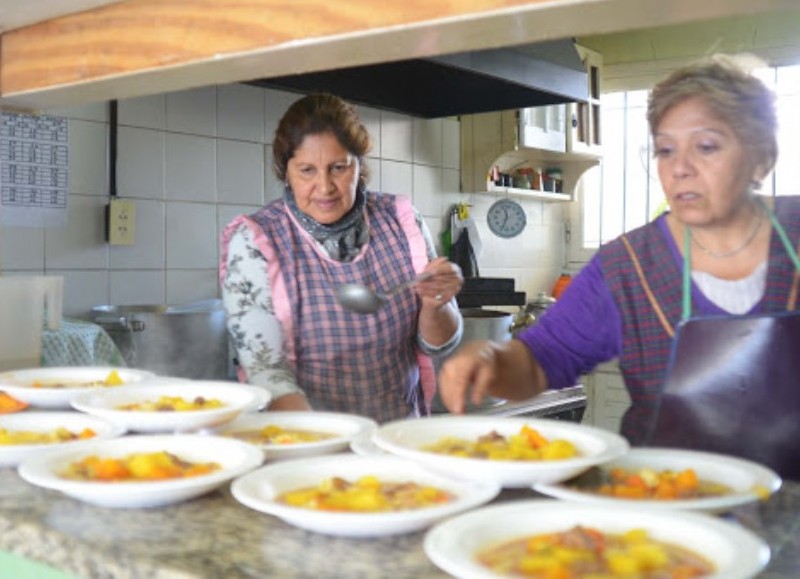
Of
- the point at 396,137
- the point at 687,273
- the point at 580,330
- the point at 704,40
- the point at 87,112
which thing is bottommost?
the point at 580,330

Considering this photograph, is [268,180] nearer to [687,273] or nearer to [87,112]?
[87,112]

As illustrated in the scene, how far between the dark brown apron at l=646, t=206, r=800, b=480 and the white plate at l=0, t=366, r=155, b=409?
3.09 feet

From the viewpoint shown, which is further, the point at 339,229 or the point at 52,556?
the point at 339,229

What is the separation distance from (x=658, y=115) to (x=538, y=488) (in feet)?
2.71

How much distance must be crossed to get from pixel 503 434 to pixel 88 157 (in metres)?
1.97

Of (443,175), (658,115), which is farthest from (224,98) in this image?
(658,115)

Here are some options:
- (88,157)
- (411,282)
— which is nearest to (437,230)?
(88,157)

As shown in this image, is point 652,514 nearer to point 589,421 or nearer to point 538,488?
point 538,488

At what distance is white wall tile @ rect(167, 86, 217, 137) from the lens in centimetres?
294

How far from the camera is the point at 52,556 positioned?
91 cm

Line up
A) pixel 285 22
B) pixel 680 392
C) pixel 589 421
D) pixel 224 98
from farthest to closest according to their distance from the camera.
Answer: pixel 589 421 < pixel 224 98 < pixel 680 392 < pixel 285 22

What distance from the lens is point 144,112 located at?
285 centimetres

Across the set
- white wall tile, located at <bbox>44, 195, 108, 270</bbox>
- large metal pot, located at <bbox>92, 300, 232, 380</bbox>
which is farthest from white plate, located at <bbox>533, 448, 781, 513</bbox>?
white wall tile, located at <bbox>44, 195, 108, 270</bbox>

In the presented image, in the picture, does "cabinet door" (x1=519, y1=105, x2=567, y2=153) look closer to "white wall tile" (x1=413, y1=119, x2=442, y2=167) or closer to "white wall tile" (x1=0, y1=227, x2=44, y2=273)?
"white wall tile" (x1=413, y1=119, x2=442, y2=167)
